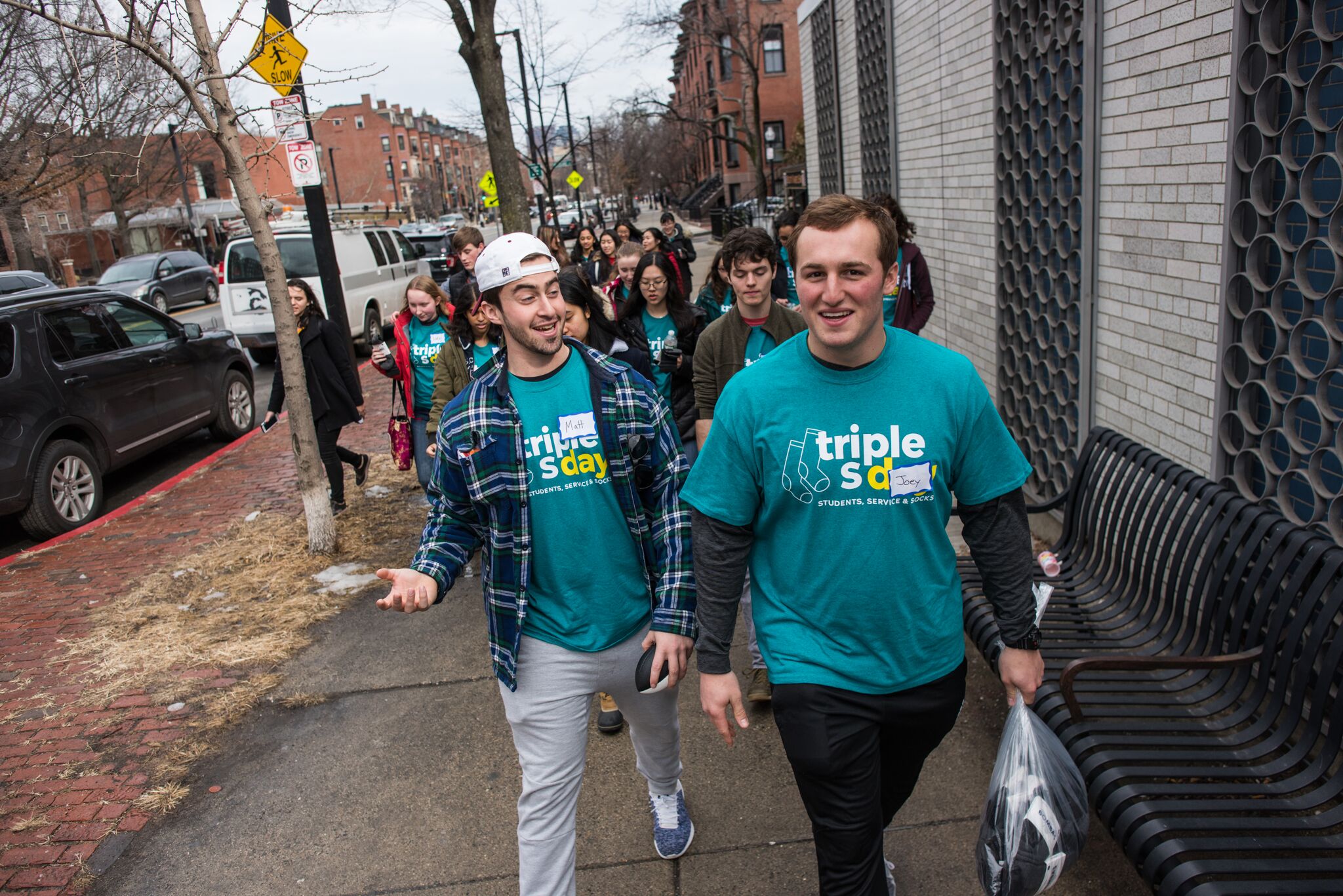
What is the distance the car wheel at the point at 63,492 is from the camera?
25.5 ft

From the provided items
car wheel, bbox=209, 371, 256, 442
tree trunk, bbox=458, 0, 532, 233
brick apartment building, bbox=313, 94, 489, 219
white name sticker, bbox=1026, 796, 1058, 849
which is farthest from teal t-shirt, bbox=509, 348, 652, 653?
brick apartment building, bbox=313, 94, 489, 219

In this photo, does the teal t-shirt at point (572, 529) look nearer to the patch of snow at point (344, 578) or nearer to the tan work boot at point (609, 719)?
the tan work boot at point (609, 719)

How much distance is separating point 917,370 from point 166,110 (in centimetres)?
571

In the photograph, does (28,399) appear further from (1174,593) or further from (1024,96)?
(1174,593)

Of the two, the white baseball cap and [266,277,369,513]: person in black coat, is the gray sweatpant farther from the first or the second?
[266,277,369,513]: person in black coat

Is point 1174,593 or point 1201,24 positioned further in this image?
point 1201,24

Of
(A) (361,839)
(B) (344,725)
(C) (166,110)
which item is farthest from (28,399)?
(A) (361,839)

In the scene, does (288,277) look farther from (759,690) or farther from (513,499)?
(513,499)

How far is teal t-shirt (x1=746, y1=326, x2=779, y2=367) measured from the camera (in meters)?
4.34

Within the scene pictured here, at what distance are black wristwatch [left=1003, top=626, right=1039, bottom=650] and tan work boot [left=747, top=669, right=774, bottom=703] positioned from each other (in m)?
1.87

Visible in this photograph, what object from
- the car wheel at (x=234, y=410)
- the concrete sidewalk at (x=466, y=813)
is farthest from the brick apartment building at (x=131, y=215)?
the concrete sidewalk at (x=466, y=813)

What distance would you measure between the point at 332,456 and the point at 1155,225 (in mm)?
5850

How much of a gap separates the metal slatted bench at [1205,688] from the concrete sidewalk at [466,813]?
477mm

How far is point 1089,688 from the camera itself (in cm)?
330
